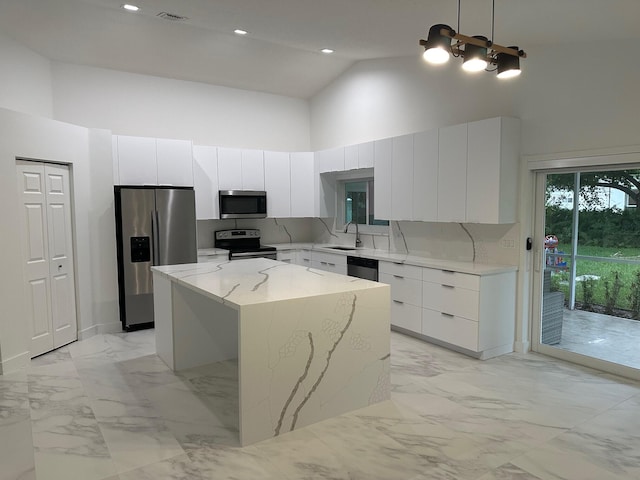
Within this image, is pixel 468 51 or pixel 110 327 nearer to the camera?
pixel 468 51

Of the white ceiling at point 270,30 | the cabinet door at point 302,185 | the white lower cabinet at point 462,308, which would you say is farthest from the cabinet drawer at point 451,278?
the cabinet door at point 302,185

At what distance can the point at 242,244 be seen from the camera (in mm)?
6570

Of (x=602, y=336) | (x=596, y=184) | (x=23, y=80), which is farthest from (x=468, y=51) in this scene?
(x=23, y=80)

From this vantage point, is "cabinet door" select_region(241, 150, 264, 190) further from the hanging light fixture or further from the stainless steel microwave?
the hanging light fixture

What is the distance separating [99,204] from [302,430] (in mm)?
3579

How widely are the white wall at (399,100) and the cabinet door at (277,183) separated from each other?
2.57 feet

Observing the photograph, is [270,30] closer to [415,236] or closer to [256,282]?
[256,282]

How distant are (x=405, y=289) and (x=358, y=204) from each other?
1.99 meters

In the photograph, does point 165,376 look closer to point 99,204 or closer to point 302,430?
point 302,430

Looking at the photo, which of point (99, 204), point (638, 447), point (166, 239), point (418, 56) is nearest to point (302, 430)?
point (638, 447)

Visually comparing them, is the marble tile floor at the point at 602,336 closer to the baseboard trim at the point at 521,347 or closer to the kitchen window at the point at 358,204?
the baseboard trim at the point at 521,347

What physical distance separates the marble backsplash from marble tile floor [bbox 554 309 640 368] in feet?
2.53

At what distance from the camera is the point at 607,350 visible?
3938mm

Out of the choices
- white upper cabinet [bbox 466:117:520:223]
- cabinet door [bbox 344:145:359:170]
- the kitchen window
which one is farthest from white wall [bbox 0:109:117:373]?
white upper cabinet [bbox 466:117:520:223]
